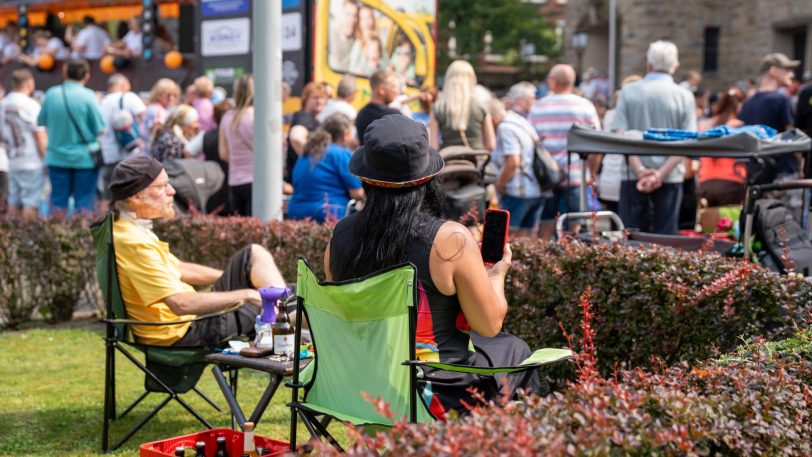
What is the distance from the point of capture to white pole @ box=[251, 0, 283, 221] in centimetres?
834

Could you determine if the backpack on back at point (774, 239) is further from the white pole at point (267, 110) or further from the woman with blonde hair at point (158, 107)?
the woman with blonde hair at point (158, 107)

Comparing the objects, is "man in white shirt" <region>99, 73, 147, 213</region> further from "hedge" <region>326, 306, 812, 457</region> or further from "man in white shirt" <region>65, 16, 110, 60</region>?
"hedge" <region>326, 306, 812, 457</region>

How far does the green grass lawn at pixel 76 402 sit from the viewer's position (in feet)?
18.8

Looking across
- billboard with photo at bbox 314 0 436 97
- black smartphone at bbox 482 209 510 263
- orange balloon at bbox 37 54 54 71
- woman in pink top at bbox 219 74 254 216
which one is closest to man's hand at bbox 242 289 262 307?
black smartphone at bbox 482 209 510 263

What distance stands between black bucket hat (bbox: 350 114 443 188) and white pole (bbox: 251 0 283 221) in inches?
173

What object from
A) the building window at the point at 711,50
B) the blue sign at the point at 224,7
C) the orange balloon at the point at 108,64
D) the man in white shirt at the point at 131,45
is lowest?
the orange balloon at the point at 108,64

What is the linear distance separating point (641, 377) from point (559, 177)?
259 inches

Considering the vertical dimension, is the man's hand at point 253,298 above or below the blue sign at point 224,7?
below

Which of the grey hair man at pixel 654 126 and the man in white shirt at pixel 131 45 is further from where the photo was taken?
the man in white shirt at pixel 131 45

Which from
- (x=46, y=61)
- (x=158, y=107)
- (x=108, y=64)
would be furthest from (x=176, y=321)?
(x=46, y=61)

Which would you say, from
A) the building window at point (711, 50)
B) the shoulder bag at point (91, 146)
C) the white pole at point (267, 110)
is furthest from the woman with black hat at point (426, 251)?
the building window at point (711, 50)

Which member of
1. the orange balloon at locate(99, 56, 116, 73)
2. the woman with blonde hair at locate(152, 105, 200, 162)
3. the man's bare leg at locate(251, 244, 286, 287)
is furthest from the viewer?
the orange balloon at locate(99, 56, 116, 73)

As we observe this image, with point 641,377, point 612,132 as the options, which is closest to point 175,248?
point 612,132

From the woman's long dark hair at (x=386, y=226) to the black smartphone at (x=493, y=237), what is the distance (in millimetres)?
284
